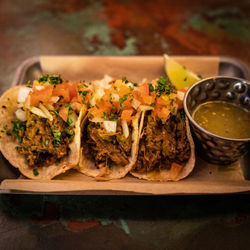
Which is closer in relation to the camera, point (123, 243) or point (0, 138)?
point (123, 243)

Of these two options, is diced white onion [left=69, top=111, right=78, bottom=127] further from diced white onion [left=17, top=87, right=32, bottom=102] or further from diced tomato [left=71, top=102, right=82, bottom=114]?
diced white onion [left=17, top=87, right=32, bottom=102]

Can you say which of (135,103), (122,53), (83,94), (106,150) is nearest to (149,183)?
(106,150)

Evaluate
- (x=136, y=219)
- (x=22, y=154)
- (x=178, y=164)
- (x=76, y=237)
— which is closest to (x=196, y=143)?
(x=178, y=164)

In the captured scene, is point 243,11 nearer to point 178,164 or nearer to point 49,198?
point 178,164

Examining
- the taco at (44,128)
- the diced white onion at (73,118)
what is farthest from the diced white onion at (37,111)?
the diced white onion at (73,118)

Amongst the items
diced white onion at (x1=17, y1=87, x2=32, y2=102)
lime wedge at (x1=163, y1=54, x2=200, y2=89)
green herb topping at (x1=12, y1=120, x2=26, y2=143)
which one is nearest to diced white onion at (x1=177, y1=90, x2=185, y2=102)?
lime wedge at (x1=163, y1=54, x2=200, y2=89)

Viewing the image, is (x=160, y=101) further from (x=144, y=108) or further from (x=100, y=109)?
(x=100, y=109)
